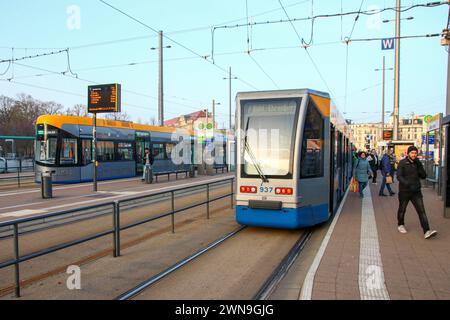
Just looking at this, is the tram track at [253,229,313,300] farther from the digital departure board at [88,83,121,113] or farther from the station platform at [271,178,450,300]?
the digital departure board at [88,83,121,113]

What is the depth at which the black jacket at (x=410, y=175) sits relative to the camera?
285 inches

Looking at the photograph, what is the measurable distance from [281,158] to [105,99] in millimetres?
11580

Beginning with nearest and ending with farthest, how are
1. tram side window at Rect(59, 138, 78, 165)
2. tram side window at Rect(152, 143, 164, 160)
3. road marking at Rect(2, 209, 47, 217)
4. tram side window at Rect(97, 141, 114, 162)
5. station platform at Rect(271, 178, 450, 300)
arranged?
station platform at Rect(271, 178, 450, 300), road marking at Rect(2, 209, 47, 217), tram side window at Rect(59, 138, 78, 165), tram side window at Rect(97, 141, 114, 162), tram side window at Rect(152, 143, 164, 160)

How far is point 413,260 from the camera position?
5.65m

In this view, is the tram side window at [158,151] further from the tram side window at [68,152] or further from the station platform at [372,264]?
the station platform at [372,264]

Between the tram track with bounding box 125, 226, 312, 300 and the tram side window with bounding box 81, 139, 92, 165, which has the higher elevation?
the tram side window with bounding box 81, 139, 92, 165

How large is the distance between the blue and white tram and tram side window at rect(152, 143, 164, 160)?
56.3ft

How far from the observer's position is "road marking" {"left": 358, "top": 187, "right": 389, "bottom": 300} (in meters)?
4.28

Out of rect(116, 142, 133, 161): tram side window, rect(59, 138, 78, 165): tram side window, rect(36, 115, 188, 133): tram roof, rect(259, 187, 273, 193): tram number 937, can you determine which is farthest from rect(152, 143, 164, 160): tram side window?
rect(259, 187, 273, 193): tram number 937

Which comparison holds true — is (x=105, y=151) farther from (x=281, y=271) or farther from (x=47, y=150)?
(x=281, y=271)

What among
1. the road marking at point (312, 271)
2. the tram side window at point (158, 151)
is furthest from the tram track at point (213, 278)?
the tram side window at point (158, 151)
